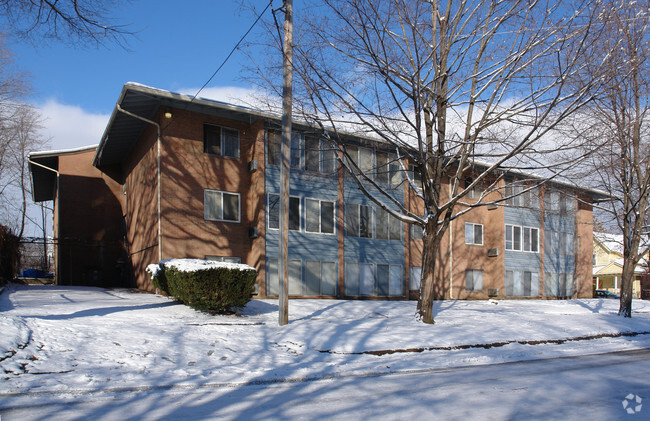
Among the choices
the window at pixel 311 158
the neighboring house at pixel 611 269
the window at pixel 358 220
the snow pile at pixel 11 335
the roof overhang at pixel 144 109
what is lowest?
the neighboring house at pixel 611 269

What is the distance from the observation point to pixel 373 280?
83.4 ft

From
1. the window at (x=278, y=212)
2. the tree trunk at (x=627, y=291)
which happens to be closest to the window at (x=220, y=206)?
the window at (x=278, y=212)

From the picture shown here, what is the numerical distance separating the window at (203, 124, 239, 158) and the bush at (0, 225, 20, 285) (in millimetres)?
8038

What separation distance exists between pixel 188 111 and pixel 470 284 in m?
19.2

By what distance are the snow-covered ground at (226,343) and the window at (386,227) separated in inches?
367

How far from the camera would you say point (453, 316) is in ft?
55.6

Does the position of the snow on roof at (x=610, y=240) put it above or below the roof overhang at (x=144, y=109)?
below

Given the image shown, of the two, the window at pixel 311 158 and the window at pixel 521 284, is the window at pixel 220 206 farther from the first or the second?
the window at pixel 521 284

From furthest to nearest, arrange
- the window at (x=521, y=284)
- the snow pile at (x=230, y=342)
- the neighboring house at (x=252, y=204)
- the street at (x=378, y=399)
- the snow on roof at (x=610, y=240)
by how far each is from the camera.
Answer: the window at (x=521, y=284)
the snow on roof at (x=610, y=240)
the neighboring house at (x=252, y=204)
the snow pile at (x=230, y=342)
the street at (x=378, y=399)

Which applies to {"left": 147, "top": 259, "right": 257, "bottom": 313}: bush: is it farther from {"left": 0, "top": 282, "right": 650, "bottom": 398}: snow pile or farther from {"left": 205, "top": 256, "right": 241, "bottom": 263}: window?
{"left": 205, "top": 256, "right": 241, "bottom": 263}: window

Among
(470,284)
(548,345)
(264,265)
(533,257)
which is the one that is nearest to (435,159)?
(548,345)

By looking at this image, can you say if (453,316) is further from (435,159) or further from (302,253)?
(302,253)

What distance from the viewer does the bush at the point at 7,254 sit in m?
18.3

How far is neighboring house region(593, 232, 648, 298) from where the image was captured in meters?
55.3
